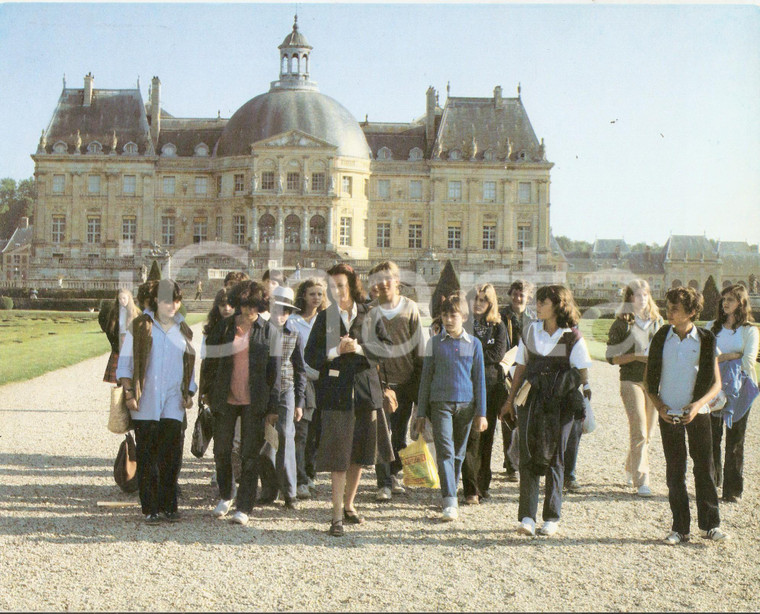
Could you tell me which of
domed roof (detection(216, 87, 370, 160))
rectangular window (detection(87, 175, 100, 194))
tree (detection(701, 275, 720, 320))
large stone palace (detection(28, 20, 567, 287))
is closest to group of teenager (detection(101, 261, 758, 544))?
tree (detection(701, 275, 720, 320))

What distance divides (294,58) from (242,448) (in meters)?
42.1

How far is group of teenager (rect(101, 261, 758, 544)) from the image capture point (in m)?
5.06

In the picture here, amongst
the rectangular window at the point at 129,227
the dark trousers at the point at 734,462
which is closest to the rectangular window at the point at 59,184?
the rectangular window at the point at 129,227

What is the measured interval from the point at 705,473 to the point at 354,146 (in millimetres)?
40871

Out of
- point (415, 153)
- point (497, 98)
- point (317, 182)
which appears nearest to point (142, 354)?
point (317, 182)

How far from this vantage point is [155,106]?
46.8 m

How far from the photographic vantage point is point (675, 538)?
488 cm

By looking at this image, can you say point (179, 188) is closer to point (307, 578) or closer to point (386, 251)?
point (386, 251)

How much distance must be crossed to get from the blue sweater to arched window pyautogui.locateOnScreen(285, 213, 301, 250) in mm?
39014

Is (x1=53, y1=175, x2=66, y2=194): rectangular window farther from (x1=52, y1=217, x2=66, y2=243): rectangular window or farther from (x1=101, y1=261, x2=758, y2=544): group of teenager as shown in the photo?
(x1=101, y1=261, x2=758, y2=544): group of teenager

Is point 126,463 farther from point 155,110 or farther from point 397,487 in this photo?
point 155,110

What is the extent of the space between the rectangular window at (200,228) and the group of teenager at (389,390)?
4059 cm

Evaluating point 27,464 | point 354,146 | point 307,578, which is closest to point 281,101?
point 354,146

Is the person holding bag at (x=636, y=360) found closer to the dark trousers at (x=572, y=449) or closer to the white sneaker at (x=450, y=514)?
the dark trousers at (x=572, y=449)
